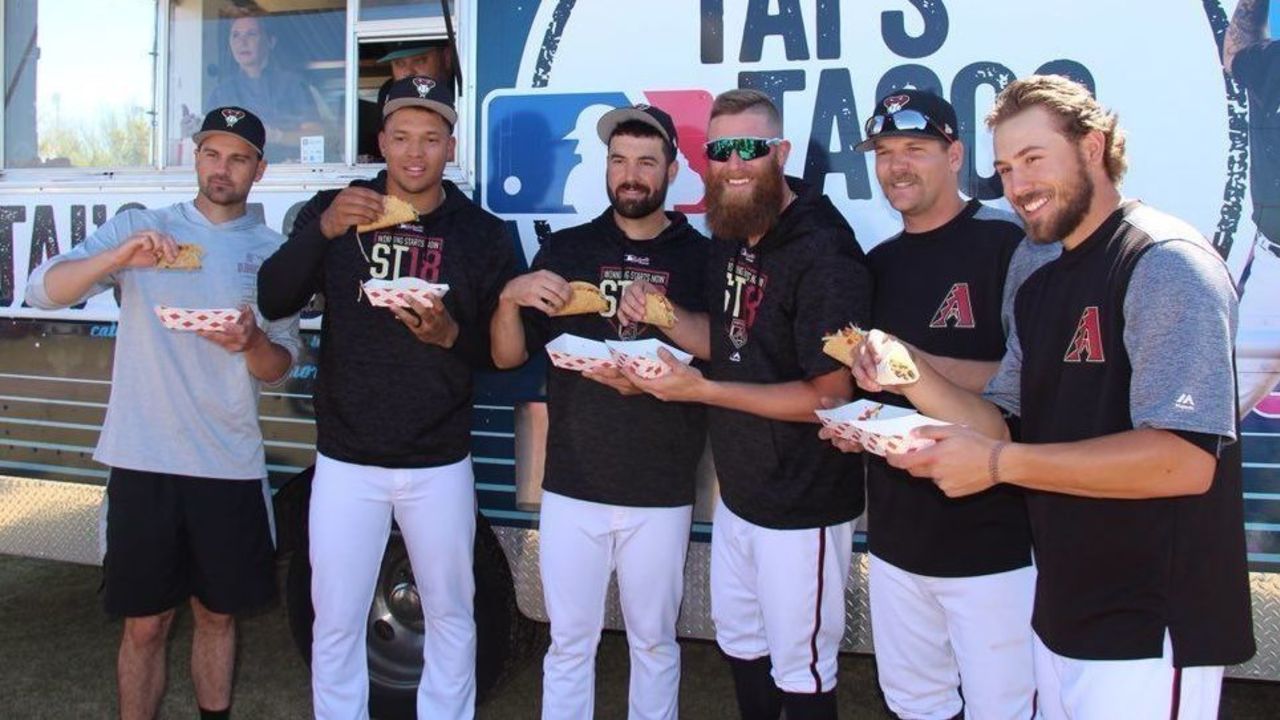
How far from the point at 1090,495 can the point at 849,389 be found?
1.00 meters

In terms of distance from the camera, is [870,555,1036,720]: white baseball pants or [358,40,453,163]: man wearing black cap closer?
[870,555,1036,720]: white baseball pants

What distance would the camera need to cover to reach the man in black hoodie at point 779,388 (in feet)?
9.34

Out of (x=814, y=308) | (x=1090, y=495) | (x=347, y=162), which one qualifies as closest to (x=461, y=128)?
(x=347, y=162)

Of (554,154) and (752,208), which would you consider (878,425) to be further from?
(554,154)

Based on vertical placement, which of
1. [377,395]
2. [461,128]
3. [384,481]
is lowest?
[384,481]

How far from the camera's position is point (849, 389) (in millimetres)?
2873

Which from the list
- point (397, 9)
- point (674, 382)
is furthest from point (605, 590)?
point (397, 9)

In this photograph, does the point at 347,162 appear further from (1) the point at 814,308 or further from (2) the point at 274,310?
(1) the point at 814,308

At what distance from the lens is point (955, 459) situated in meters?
2.04

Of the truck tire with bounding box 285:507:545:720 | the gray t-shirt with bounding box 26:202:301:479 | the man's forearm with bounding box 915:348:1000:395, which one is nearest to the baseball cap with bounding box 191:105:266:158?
the gray t-shirt with bounding box 26:202:301:479

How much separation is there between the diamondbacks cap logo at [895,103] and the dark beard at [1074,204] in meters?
0.80

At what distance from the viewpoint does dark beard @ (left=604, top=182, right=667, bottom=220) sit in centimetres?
319

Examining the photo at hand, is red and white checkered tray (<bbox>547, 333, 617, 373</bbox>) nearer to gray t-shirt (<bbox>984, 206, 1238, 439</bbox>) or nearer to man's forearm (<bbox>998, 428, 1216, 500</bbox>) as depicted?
man's forearm (<bbox>998, 428, 1216, 500</bbox>)

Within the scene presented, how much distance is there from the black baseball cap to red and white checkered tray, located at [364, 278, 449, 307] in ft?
4.62
